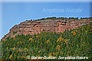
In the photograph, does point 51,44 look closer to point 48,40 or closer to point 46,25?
point 48,40

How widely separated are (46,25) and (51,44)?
434 millimetres

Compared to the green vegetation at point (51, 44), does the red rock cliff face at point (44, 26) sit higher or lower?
higher

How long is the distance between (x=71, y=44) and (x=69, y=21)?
506mm

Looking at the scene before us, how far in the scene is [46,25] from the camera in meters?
7.88

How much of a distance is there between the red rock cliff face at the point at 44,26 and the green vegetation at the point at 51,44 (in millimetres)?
87

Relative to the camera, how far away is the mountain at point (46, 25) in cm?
779

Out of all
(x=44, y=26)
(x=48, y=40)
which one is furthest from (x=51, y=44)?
(x=44, y=26)

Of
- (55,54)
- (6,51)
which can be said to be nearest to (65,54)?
(55,54)

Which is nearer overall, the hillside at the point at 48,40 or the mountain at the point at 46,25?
the hillside at the point at 48,40

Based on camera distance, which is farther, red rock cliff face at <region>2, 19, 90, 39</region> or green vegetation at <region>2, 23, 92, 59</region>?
red rock cliff face at <region>2, 19, 90, 39</region>

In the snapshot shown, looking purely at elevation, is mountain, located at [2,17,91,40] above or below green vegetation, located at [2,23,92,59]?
above

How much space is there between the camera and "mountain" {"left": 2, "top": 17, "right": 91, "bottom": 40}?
779 cm

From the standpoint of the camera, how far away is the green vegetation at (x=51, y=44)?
25.0ft

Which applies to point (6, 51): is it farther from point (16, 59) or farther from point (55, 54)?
point (55, 54)
